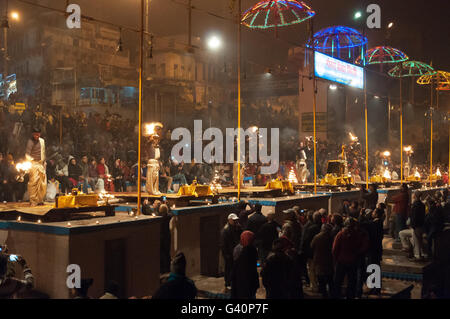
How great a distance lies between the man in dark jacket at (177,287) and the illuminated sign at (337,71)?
3587 cm

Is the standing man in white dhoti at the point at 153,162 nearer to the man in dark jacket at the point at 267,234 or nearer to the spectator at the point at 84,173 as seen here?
the spectator at the point at 84,173

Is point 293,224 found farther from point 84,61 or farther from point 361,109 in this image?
point 361,109

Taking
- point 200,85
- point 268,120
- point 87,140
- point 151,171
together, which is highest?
point 200,85

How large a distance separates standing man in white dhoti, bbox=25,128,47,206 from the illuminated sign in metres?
30.8

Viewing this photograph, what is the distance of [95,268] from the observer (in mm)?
9422

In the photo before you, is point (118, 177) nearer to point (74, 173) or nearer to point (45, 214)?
point (74, 173)

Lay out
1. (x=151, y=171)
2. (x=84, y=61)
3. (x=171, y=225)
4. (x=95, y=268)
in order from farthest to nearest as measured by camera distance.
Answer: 1. (x=84, y=61)
2. (x=151, y=171)
3. (x=171, y=225)
4. (x=95, y=268)

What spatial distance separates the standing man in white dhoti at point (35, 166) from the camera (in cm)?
1241

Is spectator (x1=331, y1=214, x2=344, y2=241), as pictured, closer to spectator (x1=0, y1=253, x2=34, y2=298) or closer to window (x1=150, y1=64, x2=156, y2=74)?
spectator (x1=0, y1=253, x2=34, y2=298)

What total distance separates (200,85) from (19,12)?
1687 centimetres

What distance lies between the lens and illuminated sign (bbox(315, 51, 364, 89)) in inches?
1641

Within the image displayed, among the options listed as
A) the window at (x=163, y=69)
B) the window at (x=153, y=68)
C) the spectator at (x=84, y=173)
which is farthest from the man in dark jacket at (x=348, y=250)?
the window at (x=153, y=68)

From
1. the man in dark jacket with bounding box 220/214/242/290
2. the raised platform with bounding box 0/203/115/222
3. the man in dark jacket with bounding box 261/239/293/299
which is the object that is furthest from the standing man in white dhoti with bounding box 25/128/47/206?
the man in dark jacket with bounding box 261/239/293/299
